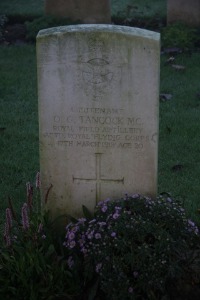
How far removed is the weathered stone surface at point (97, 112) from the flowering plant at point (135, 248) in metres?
0.36

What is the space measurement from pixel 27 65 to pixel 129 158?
5534mm

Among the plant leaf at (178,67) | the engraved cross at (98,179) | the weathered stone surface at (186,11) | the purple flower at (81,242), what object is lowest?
the purple flower at (81,242)

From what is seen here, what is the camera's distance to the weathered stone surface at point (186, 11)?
1066 cm

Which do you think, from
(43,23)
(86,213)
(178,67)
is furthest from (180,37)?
(86,213)

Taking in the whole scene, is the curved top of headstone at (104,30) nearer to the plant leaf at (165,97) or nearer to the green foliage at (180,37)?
the plant leaf at (165,97)

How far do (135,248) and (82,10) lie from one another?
302 inches

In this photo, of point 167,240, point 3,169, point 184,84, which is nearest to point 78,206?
point 167,240

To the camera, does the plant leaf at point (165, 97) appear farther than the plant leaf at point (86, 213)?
Yes

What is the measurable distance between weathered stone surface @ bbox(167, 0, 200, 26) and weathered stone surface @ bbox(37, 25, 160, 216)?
6.57 meters

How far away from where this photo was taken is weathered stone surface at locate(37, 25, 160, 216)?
429 cm

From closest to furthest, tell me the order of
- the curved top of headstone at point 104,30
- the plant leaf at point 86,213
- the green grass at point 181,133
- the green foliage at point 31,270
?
1. the green foliage at point 31,270
2. the curved top of headstone at point 104,30
3. the plant leaf at point 86,213
4. the green grass at point 181,133

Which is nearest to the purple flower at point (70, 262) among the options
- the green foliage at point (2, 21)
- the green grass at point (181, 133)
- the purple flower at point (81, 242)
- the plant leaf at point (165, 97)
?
the purple flower at point (81, 242)

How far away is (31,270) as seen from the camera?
4.11 meters

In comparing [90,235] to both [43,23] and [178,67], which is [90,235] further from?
[43,23]
